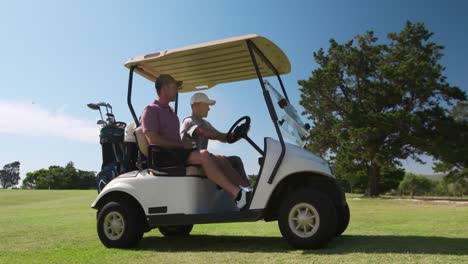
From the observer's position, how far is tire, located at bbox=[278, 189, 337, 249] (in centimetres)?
Answer: 446

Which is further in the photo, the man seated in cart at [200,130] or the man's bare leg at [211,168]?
the man seated in cart at [200,130]

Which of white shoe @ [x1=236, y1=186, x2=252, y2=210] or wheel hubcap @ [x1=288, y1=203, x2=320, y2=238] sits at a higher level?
white shoe @ [x1=236, y1=186, x2=252, y2=210]

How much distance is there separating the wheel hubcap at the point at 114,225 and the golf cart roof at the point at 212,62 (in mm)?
1983

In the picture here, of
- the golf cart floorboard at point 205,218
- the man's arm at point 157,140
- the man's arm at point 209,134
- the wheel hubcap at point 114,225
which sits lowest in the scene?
the wheel hubcap at point 114,225

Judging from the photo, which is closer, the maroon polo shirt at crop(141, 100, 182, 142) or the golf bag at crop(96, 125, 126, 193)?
the maroon polo shirt at crop(141, 100, 182, 142)

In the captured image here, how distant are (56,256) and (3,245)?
169 cm

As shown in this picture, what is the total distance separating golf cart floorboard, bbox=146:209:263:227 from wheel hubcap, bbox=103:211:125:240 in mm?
383

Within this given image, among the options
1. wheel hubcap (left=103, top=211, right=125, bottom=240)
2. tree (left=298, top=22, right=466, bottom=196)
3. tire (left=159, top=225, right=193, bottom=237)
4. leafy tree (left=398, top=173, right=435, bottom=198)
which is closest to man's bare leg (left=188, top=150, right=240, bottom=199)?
wheel hubcap (left=103, top=211, right=125, bottom=240)

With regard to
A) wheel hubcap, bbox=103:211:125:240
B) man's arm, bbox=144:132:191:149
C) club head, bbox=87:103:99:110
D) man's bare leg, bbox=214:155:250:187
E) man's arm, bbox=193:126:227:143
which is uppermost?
club head, bbox=87:103:99:110

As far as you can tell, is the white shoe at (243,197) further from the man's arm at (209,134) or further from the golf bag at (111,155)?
the golf bag at (111,155)

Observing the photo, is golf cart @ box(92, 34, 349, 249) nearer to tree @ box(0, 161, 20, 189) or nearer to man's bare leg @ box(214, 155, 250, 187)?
man's bare leg @ box(214, 155, 250, 187)

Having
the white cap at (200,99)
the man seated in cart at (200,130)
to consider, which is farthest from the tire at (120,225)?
the white cap at (200,99)

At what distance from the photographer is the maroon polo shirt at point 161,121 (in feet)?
17.7

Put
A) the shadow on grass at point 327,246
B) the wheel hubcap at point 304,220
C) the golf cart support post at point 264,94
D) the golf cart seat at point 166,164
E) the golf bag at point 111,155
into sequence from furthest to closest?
1. the golf bag at point 111,155
2. the golf cart seat at point 166,164
3. the golf cart support post at point 264,94
4. the wheel hubcap at point 304,220
5. the shadow on grass at point 327,246
